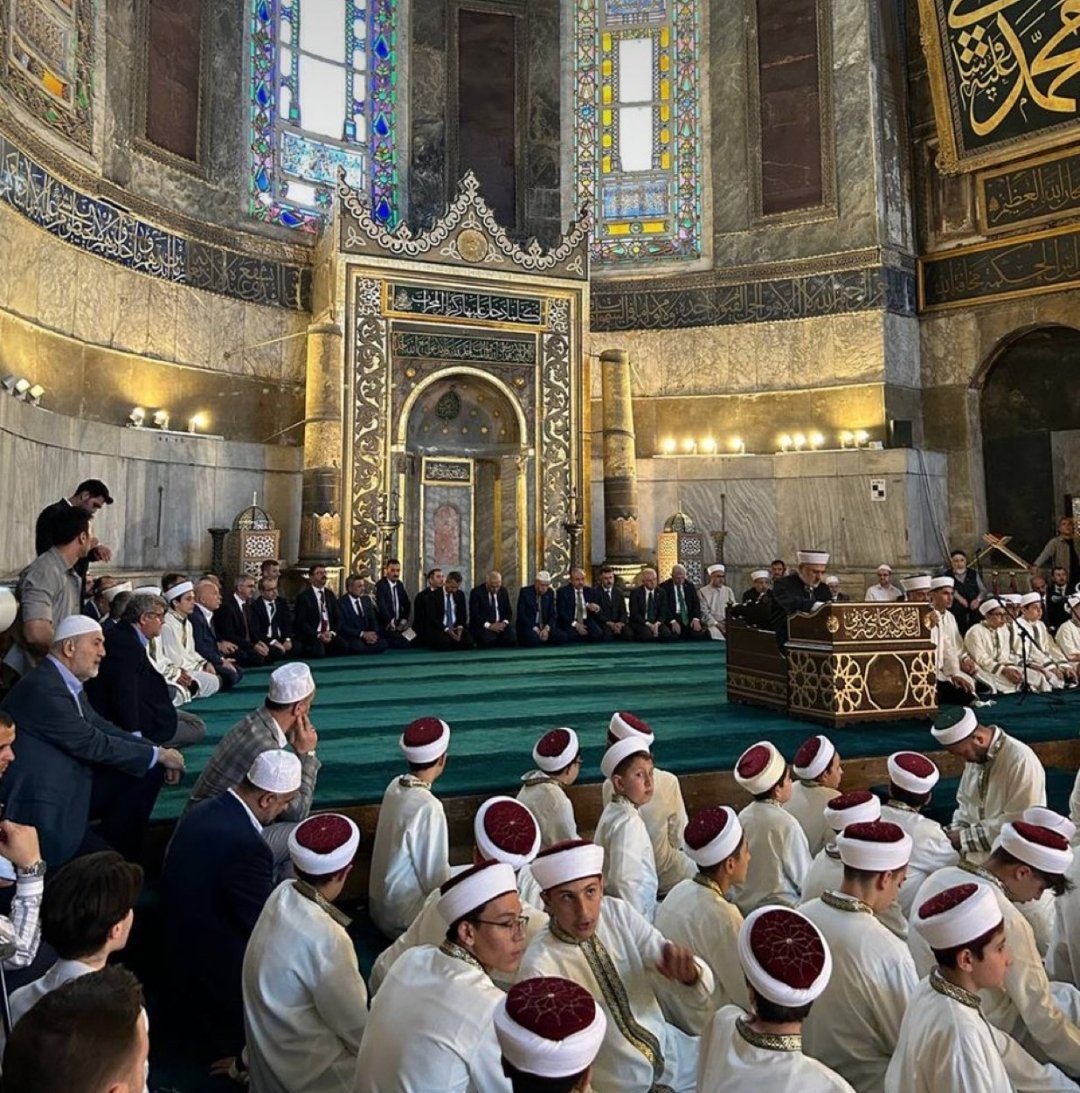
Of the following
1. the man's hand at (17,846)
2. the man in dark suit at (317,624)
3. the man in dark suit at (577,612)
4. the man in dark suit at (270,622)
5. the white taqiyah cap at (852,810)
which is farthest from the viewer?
the man in dark suit at (577,612)

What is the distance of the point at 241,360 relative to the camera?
32.1ft

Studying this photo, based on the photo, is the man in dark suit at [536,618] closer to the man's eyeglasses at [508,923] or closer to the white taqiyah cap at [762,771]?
the white taqiyah cap at [762,771]

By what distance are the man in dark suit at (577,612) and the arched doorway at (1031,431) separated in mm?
4604

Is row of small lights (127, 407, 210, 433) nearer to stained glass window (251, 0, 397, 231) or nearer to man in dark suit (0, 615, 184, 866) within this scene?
stained glass window (251, 0, 397, 231)

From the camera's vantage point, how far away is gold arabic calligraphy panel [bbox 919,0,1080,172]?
932cm

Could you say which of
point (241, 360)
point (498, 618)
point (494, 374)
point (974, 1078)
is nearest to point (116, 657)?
point (974, 1078)

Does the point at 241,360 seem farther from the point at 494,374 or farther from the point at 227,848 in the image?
the point at 227,848

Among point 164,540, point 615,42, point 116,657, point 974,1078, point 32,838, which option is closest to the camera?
point 974,1078

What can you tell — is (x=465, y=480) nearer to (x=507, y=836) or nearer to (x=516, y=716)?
(x=516, y=716)

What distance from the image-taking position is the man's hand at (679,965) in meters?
1.97

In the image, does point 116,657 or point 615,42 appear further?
point 615,42

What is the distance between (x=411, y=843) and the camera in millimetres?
2816

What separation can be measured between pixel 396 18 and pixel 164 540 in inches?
275

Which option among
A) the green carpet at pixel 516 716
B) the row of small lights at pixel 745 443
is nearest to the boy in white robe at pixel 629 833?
the green carpet at pixel 516 716
